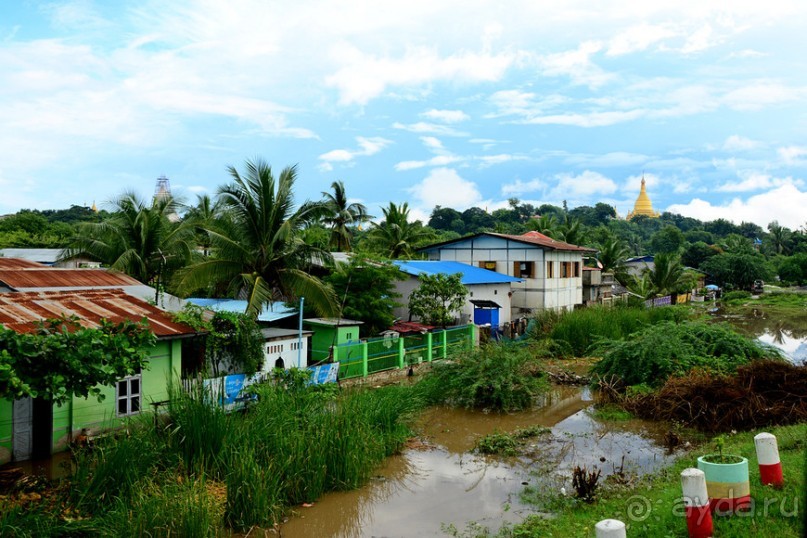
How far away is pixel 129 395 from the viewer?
11.1m

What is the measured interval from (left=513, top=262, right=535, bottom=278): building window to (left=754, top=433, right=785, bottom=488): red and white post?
2333cm

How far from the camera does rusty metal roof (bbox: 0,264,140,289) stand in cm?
1216

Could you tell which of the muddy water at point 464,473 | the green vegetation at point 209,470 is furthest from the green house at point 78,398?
the muddy water at point 464,473

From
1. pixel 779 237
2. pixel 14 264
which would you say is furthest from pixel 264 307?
pixel 779 237

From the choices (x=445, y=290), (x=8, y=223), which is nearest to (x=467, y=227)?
(x=8, y=223)

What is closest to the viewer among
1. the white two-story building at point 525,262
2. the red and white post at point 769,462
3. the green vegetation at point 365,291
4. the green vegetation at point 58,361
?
the red and white post at point 769,462

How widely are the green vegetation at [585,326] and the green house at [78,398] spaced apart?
49.4ft

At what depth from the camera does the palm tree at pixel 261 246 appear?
14969 millimetres

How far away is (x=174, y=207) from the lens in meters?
20.8

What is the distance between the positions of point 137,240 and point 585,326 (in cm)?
1693

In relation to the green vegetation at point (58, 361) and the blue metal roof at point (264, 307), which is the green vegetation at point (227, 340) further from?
the green vegetation at point (58, 361)

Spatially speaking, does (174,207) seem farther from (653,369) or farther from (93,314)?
(653,369)

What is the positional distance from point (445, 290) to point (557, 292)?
1201cm

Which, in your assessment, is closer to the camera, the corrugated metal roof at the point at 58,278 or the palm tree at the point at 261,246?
the corrugated metal roof at the point at 58,278
